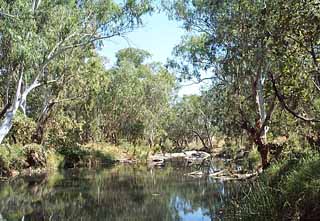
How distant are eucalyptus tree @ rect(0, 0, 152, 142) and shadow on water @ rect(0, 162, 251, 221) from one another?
134 inches

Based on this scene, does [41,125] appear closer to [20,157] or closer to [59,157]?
[59,157]

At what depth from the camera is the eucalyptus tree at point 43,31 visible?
525 inches

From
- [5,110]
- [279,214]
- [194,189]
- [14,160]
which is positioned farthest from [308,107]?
[14,160]

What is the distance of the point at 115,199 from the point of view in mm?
17797

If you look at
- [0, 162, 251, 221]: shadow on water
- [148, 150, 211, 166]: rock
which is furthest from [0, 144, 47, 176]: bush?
[148, 150, 211, 166]: rock

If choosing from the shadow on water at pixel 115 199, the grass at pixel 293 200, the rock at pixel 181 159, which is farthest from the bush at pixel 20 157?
the grass at pixel 293 200

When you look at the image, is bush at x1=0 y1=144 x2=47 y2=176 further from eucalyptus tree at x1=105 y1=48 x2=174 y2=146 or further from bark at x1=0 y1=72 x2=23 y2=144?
eucalyptus tree at x1=105 y1=48 x2=174 y2=146

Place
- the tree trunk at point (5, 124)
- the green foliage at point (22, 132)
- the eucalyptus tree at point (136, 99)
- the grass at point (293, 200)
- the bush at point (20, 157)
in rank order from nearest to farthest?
the grass at point (293, 200)
the tree trunk at point (5, 124)
the bush at point (20, 157)
the green foliage at point (22, 132)
the eucalyptus tree at point (136, 99)

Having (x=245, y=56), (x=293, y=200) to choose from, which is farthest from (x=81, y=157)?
(x=293, y=200)

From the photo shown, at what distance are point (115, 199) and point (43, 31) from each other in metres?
7.56

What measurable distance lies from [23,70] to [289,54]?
432 inches

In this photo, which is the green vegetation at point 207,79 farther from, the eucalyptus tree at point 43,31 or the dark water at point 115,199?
the dark water at point 115,199

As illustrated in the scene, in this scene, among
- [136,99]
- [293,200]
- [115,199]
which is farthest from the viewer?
[136,99]

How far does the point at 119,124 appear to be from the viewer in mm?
55188
